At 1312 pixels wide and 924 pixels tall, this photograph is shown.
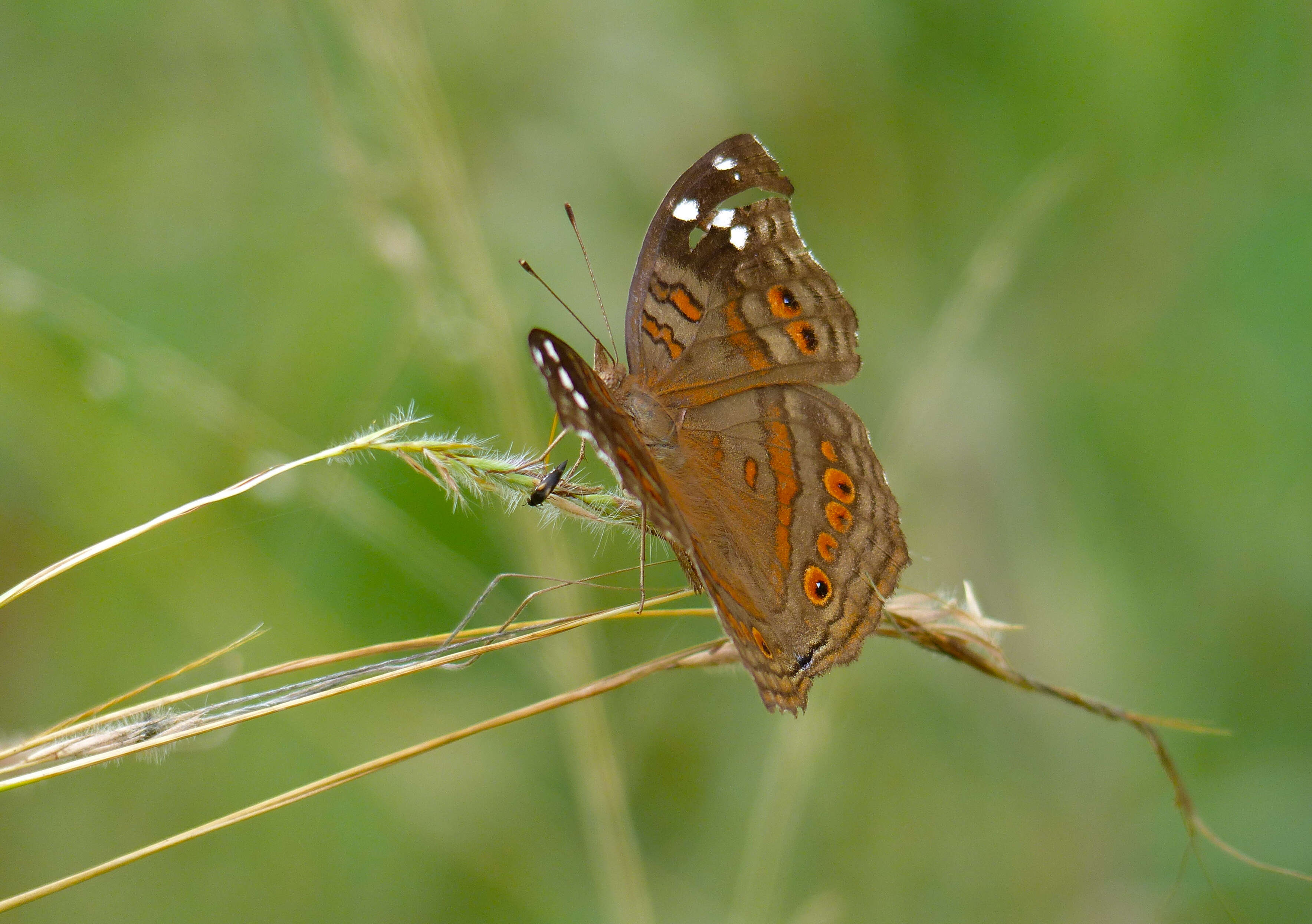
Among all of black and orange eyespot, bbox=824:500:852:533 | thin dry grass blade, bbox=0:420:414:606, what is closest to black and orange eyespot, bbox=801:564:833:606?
black and orange eyespot, bbox=824:500:852:533

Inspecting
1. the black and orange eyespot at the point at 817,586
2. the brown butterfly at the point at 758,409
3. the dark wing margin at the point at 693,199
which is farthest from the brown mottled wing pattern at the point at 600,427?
the dark wing margin at the point at 693,199

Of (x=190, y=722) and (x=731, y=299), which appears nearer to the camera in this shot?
(x=190, y=722)

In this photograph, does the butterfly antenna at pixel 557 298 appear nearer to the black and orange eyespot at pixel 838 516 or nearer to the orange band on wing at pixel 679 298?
the orange band on wing at pixel 679 298

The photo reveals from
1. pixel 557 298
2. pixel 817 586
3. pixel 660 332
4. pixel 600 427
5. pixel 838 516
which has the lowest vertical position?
pixel 817 586

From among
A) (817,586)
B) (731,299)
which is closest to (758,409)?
(731,299)

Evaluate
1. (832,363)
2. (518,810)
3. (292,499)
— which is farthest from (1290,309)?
(292,499)

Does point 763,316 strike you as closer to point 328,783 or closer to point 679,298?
point 679,298

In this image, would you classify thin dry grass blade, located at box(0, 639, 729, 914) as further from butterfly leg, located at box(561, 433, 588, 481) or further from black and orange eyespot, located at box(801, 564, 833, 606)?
black and orange eyespot, located at box(801, 564, 833, 606)
